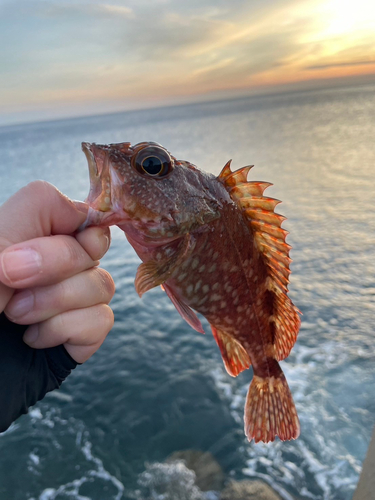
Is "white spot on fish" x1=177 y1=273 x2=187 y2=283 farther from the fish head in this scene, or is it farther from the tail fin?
the tail fin

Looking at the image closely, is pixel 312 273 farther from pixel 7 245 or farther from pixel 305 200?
pixel 7 245

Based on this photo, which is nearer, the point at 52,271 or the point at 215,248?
the point at 52,271

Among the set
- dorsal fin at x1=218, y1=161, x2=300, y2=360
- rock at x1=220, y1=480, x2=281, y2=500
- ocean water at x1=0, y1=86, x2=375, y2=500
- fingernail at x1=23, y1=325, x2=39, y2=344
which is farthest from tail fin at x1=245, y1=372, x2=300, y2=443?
ocean water at x1=0, y1=86, x2=375, y2=500

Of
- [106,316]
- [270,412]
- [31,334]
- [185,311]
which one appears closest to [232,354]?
[270,412]

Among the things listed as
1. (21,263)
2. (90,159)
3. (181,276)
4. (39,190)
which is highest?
(90,159)

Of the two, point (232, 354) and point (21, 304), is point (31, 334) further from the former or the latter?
point (232, 354)

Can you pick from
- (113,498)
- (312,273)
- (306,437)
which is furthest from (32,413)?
(312,273)

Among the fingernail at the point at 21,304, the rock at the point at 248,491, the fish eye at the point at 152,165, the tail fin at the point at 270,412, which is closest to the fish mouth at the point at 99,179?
the fish eye at the point at 152,165
